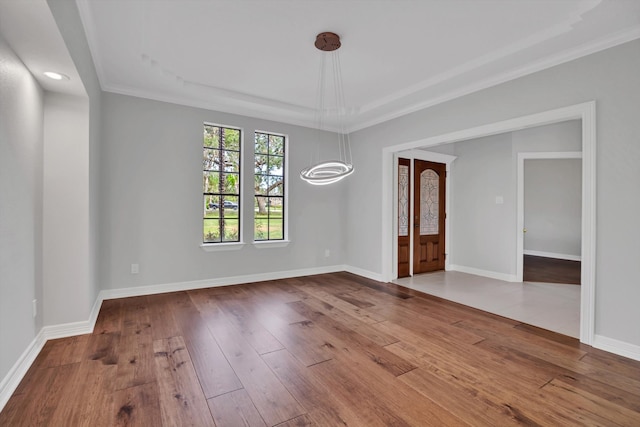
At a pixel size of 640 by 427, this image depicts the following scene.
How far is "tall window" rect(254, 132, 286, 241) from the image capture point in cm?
518

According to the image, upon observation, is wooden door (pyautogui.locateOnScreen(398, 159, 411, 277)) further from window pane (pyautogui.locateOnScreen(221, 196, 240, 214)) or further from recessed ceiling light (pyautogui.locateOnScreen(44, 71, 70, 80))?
recessed ceiling light (pyautogui.locateOnScreen(44, 71, 70, 80))

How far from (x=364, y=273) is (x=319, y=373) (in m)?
3.38

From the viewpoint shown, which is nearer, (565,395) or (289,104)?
(565,395)

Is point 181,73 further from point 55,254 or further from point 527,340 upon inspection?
point 527,340

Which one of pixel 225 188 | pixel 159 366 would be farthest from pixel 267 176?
pixel 159 366

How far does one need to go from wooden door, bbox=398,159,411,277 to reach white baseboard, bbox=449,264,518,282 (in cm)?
127

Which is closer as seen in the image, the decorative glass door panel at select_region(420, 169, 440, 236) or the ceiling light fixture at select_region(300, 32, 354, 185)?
the ceiling light fixture at select_region(300, 32, 354, 185)

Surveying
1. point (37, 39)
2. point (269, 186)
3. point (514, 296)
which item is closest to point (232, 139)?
point (269, 186)

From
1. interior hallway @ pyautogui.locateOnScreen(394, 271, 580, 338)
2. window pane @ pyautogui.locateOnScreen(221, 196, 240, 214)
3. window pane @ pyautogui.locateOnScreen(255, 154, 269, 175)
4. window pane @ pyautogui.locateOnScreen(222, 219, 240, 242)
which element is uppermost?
window pane @ pyautogui.locateOnScreen(255, 154, 269, 175)

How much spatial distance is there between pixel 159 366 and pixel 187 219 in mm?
2489

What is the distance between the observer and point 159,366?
2.41 meters

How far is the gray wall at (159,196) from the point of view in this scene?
404 centimetres

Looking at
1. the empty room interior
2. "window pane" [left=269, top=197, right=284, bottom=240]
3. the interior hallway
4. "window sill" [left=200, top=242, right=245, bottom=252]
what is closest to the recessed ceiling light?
the empty room interior

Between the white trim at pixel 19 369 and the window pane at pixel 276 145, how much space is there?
3.81 meters
